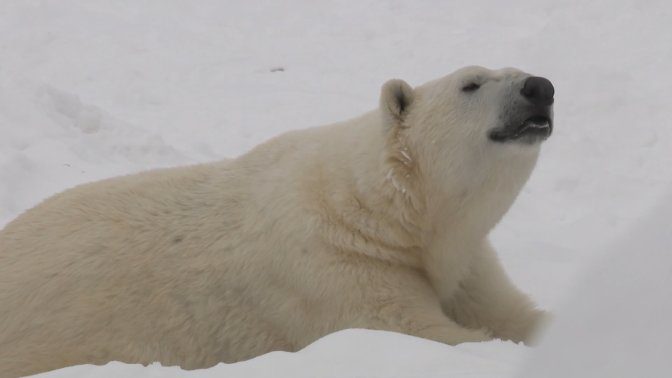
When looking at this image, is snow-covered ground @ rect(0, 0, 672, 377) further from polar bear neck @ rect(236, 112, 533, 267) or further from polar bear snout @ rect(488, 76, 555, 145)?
polar bear snout @ rect(488, 76, 555, 145)

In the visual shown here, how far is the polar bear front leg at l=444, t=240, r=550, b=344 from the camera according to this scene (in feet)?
14.0

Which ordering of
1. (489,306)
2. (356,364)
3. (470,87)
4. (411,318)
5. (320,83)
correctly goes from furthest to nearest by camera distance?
(320,83)
(489,306)
(470,87)
(411,318)
(356,364)

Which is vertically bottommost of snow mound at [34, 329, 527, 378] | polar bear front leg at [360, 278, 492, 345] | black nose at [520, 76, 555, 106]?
polar bear front leg at [360, 278, 492, 345]

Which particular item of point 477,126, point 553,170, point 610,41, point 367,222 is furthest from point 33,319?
point 610,41

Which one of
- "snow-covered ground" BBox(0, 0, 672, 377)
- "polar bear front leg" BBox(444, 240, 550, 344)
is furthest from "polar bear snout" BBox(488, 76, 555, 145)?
"snow-covered ground" BBox(0, 0, 672, 377)

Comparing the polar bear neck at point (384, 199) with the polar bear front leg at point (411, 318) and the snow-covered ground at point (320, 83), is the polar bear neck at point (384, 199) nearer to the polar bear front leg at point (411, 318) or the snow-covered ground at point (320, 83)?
the polar bear front leg at point (411, 318)

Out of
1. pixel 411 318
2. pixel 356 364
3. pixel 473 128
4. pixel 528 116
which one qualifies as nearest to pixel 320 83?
pixel 473 128

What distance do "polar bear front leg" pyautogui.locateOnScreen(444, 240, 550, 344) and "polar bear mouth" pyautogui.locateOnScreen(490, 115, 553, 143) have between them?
23.8 inches

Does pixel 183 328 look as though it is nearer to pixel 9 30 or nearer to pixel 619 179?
pixel 619 179

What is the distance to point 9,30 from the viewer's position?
32.5ft

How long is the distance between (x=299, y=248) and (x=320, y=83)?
5.22 m

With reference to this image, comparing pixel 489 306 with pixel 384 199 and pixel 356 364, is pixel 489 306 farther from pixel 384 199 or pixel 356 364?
pixel 356 364

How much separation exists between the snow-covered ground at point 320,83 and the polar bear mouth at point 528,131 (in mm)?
912

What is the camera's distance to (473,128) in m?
3.98
